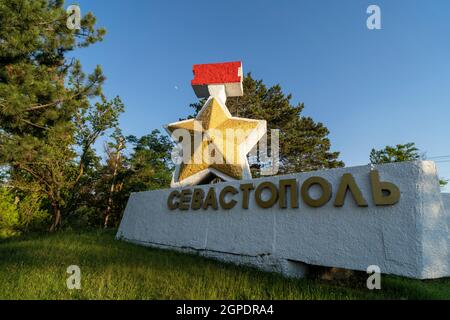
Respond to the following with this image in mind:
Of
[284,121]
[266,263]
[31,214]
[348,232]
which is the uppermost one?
[284,121]

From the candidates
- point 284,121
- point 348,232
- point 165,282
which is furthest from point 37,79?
point 284,121

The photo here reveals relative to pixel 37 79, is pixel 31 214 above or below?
below

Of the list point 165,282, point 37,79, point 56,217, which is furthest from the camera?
point 56,217

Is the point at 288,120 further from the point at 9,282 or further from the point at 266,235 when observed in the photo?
the point at 9,282

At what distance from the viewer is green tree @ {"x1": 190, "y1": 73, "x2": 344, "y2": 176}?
793 inches

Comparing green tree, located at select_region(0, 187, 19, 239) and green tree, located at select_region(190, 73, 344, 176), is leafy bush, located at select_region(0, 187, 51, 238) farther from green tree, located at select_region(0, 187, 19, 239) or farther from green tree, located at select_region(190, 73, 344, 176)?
green tree, located at select_region(190, 73, 344, 176)

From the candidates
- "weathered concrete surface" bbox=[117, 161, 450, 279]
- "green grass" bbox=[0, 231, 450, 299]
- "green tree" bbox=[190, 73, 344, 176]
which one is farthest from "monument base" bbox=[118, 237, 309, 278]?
"green tree" bbox=[190, 73, 344, 176]

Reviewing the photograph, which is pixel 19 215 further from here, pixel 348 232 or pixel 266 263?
pixel 348 232

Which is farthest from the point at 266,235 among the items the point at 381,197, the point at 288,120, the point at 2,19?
the point at 288,120

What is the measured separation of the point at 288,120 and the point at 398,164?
18844 millimetres

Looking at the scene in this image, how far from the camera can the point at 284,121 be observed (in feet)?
Result: 74.4

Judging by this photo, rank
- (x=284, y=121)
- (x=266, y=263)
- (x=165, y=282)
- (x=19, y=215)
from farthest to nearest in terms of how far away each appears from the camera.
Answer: (x=284, y=121), (x=19, y=215), (x=266, y=263), (x=165, y=282)

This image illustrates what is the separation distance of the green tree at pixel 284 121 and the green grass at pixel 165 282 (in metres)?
15.1

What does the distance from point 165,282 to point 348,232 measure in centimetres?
285
